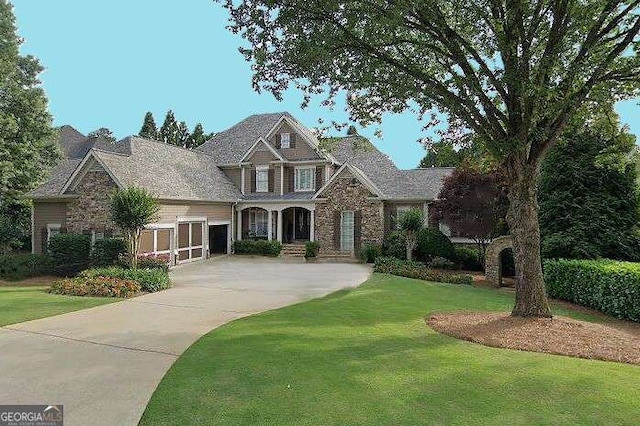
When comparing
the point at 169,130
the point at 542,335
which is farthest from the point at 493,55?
the point at 169,130

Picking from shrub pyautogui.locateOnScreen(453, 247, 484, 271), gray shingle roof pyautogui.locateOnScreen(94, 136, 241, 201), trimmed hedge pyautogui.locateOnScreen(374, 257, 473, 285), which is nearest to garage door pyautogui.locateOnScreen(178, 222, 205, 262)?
gray shingle roof pyautogui.locateOnScreen(94, 136, 241, 201)

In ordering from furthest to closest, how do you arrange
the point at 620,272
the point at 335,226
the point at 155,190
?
the point at 335,226 < the point at 155,190 < the point at 620,272

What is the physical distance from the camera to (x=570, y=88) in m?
10.8

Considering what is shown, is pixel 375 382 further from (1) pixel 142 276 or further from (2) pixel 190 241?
(2) pixel 190 241

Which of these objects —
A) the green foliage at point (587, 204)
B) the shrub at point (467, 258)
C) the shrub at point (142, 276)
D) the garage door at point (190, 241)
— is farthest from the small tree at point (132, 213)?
the green foliage at point (587, 204)

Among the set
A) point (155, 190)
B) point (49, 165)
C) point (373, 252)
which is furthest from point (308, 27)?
point (49, 165)

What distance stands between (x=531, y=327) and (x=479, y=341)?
2076 mm

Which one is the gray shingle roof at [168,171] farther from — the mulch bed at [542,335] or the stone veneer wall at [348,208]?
the mulch bed at [542,335]

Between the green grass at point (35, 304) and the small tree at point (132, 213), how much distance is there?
3584 millimetres

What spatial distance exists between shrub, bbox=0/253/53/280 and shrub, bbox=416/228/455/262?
61.0ft

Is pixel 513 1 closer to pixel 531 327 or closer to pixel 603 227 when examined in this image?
pixel 531 327

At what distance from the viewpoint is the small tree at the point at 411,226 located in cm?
2452

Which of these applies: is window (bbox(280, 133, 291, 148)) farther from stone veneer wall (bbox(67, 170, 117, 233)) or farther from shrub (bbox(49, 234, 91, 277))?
shrub (bbox(49, 234, 91, 277))

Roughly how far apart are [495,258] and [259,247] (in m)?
15.0
